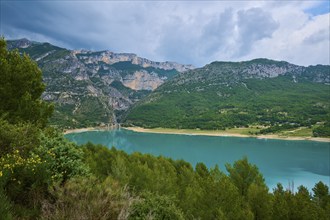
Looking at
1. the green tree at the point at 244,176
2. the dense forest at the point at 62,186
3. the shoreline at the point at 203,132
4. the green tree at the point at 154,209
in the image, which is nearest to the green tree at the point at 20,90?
the dense forest at the point at 62,186

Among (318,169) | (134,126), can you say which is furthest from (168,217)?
(134,126)

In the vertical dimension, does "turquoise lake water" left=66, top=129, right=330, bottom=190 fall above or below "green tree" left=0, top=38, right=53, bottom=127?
below

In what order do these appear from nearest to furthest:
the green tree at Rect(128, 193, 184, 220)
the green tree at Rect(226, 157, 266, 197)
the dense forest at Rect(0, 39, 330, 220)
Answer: the dense forest at Rect(0, 39, 330, 220) → the green tree at Rect(128, 193, 184, 220) → the green tree at Rect(226, 157, 266, 197)

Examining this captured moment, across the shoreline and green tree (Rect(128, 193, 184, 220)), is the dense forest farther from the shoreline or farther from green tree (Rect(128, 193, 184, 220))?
the shoreline

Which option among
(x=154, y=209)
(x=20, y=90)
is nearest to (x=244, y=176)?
(x=154, y=209)

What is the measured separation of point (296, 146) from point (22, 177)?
9989 centimetres

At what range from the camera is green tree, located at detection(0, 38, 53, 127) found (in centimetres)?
1908

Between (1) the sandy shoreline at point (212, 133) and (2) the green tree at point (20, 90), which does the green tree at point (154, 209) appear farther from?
(1) the sandy shoreline at point (212, 133)

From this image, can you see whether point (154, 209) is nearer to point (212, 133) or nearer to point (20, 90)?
point (20, 90)

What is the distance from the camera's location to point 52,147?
11.6 metres

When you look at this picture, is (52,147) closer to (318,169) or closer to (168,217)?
(168,217)

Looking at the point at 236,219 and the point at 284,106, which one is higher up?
the point at 284,106

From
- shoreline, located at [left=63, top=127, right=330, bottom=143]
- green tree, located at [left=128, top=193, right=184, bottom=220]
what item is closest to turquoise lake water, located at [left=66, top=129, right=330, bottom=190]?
shoreline, located at [left=63, top=127, right=330, bottom=143]

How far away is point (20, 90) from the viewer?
20344mm
